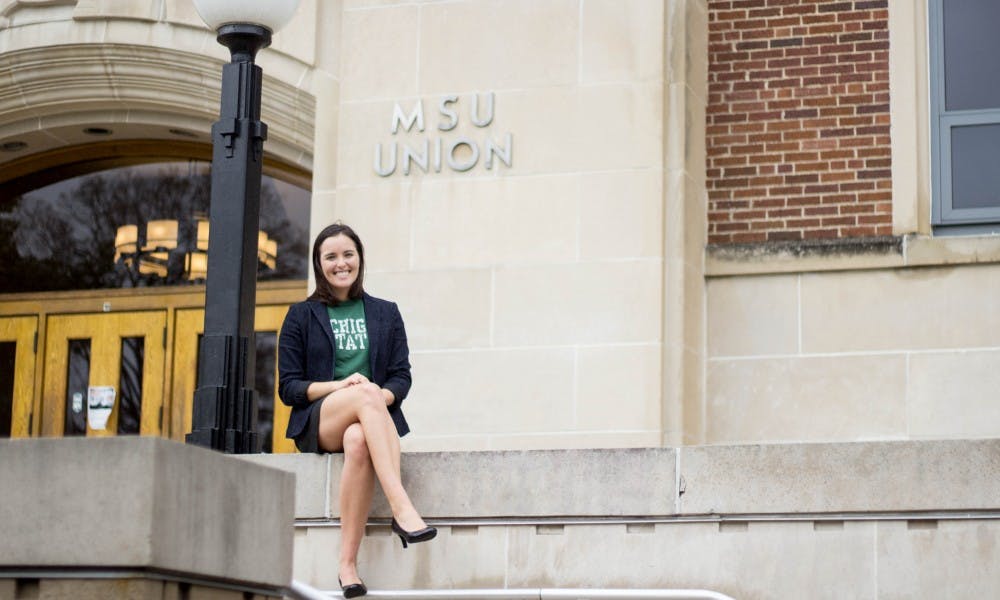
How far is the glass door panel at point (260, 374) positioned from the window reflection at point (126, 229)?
380mm

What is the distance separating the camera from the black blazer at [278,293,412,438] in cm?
755

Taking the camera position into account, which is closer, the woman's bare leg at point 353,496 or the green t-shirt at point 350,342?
the woman's bare leg at point 353,496

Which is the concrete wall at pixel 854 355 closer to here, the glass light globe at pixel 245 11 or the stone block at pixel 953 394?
the stone block at pixel 953 394

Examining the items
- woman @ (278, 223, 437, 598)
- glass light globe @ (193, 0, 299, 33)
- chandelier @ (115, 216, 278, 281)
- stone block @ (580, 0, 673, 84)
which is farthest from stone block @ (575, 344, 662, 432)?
chandelier @ (115, 216, 278, 281)

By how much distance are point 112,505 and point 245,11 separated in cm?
405

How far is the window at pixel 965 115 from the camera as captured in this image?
37.3ft

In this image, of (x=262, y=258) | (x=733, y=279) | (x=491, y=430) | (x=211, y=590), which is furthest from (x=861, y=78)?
(x=211, y=590)

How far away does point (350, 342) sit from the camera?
7.66m

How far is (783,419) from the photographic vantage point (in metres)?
11.2

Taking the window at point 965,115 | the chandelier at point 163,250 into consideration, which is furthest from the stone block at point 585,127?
the chandelier at point 163,250

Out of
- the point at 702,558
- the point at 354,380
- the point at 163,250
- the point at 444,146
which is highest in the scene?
the point at 444,146

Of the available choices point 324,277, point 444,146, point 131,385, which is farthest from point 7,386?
point 324,277

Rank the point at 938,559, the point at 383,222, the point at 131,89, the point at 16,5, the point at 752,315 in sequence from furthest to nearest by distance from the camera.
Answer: the point at 131,89 < the point at 16,5 < the point at 383,222 < the point at 752,315 < the point at 938,559

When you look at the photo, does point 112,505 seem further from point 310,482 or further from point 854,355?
point 854,355
